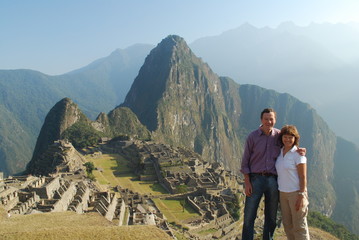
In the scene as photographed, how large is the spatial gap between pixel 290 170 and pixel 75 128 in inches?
3368

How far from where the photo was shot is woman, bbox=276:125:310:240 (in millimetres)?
7355

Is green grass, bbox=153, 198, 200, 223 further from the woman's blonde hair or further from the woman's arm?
the woman's blonde hair

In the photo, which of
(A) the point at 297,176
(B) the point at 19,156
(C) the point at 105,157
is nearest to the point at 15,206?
(A) the point at 297,176

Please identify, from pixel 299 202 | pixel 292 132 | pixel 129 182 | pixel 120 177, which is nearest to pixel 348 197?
pixel 120 177

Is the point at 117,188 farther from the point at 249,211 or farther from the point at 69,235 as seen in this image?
the point at 249,211

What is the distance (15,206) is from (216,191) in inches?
1037

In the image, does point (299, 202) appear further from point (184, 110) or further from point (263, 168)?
point (184, 110)

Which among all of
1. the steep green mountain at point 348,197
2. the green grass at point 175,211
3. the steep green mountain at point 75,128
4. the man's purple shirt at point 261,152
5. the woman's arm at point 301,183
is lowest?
the steep green mountain at point 348,197

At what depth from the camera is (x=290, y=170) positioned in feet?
24.3

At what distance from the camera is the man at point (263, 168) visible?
25.8ft

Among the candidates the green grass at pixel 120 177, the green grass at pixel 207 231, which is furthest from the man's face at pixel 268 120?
the green grass at pixel 120 177

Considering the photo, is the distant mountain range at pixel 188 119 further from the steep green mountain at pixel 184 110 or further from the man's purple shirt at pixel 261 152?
the man's purple shirt at pixel 261 152

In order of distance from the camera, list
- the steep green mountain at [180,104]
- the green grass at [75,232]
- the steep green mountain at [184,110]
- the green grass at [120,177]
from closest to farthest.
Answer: the green grass at [75,232] → the green grass at [120,177] → the steep green mountain at [184,110] → the steep green mountain at [180,104]

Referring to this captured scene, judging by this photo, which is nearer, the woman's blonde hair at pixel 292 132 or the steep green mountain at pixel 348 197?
the woman's blonde hair at pixel 292 132
